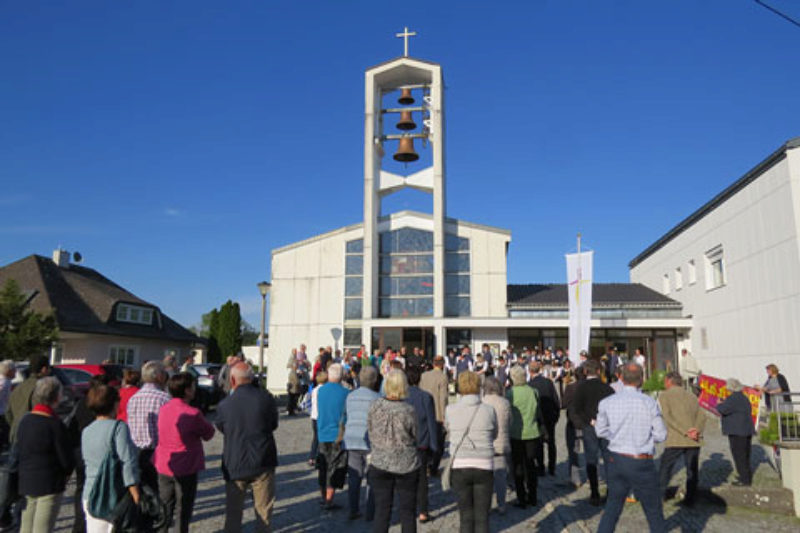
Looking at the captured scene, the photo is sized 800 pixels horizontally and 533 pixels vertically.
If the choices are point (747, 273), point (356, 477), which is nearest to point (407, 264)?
point (747, 273)

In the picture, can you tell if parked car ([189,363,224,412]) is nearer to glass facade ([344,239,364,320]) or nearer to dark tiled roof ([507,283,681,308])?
glass facade ([344,239,364,320])

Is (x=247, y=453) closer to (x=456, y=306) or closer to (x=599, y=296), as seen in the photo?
(x=456, y=306)

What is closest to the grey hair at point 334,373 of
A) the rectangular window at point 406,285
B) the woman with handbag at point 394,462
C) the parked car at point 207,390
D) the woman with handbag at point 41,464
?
the woman with handbag at point 394,462

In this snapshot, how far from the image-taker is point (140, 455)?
5480 mm

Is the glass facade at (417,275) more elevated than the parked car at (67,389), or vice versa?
the glass facade at (417,275)

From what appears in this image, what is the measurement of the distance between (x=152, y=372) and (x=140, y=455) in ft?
2.80

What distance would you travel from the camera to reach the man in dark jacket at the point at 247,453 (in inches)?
209

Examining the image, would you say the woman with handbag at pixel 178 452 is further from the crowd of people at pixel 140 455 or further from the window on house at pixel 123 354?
the window on house at pixel 123 354

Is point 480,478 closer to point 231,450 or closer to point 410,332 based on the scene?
point 231,450

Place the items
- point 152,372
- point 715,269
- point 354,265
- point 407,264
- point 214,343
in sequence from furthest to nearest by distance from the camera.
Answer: point 214,343 → point 354,265 → point 407,264 → point 715,269 → point 152,372

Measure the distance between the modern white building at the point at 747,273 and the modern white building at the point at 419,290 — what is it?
2069mm

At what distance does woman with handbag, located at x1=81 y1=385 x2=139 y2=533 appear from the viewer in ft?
15.1

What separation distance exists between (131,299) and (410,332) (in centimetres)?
1666

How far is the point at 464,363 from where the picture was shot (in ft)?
59.6
